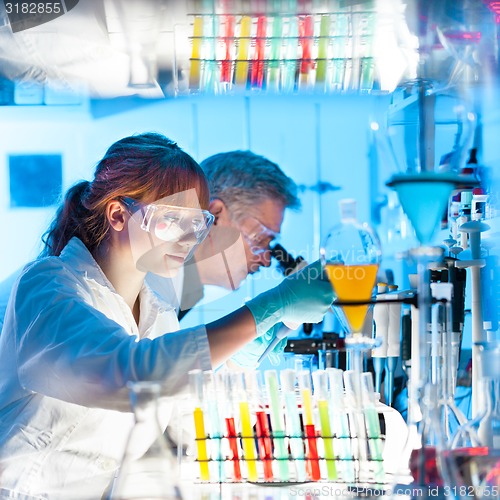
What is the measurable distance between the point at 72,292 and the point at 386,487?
93cm

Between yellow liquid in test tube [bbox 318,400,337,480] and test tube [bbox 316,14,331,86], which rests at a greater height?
test tube [bbox 316,14,331,86]

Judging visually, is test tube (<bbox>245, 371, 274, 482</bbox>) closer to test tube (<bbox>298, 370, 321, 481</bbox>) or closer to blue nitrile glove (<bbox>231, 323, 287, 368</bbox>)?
test tube (<bbox>298, 370, 321, 481</bbox>)

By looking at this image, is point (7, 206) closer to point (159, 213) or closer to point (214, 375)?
point (159, 213)

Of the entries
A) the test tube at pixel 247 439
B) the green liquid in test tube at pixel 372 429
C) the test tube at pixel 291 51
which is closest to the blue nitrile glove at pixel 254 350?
the test tube at pixel 247 439

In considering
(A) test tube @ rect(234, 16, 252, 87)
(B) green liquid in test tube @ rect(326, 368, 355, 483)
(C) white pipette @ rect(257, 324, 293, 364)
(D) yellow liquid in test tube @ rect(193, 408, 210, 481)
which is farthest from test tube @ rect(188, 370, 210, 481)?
(A) test tube @ rect(234, 16, 252, 87)

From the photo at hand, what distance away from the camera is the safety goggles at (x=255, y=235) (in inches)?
101

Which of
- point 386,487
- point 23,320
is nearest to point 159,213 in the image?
point 23,320

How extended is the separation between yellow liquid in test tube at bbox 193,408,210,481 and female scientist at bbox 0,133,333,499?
10 cm

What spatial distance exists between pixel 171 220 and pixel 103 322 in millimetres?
390

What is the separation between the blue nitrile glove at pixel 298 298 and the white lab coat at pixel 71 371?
0.21 meters

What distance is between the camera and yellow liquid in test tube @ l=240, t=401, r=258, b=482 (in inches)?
74.9

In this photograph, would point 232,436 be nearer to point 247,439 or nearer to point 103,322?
point 247,439

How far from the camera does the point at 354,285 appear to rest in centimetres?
175

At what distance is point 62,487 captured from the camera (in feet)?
6.93
